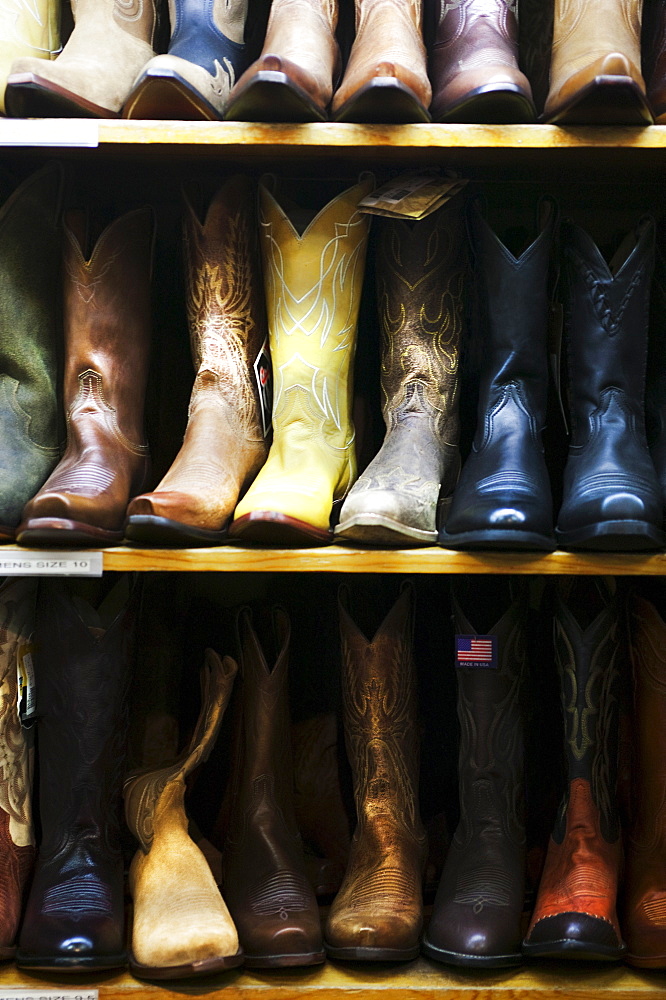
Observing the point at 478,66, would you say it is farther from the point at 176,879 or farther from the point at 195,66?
the point at 176,879

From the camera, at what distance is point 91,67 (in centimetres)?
121

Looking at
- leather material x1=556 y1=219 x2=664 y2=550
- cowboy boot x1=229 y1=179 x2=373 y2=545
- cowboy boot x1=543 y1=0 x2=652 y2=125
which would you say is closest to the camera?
cowboy boot x1=543 y1=0 x2=652 y2=125

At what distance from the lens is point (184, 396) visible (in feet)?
5.17

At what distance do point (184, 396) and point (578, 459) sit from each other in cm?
72

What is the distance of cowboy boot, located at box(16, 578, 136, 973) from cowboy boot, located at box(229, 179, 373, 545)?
34cm

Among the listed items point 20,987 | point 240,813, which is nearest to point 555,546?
point 240,813

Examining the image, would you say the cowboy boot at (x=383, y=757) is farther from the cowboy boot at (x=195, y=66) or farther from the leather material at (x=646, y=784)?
the cowboy boot at (x=195, y=66)

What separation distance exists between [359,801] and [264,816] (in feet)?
0.47

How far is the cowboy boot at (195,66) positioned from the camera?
3.72ft

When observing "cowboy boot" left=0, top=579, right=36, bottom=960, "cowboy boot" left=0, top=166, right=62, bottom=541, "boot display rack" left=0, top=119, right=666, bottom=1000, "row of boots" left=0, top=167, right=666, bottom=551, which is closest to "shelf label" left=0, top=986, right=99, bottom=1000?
"boot display rack" left=0, top=119, right=666, bottom=1000

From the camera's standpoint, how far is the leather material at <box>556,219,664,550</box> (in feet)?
3.89

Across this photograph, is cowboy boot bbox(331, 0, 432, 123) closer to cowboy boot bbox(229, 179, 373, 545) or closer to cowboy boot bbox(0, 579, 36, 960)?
cowboy boot bbox(229, 179, 373, 545)

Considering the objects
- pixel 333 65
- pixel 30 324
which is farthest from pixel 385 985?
pixel 333 65

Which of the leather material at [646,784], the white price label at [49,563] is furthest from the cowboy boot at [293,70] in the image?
the leather material at [646,784]
